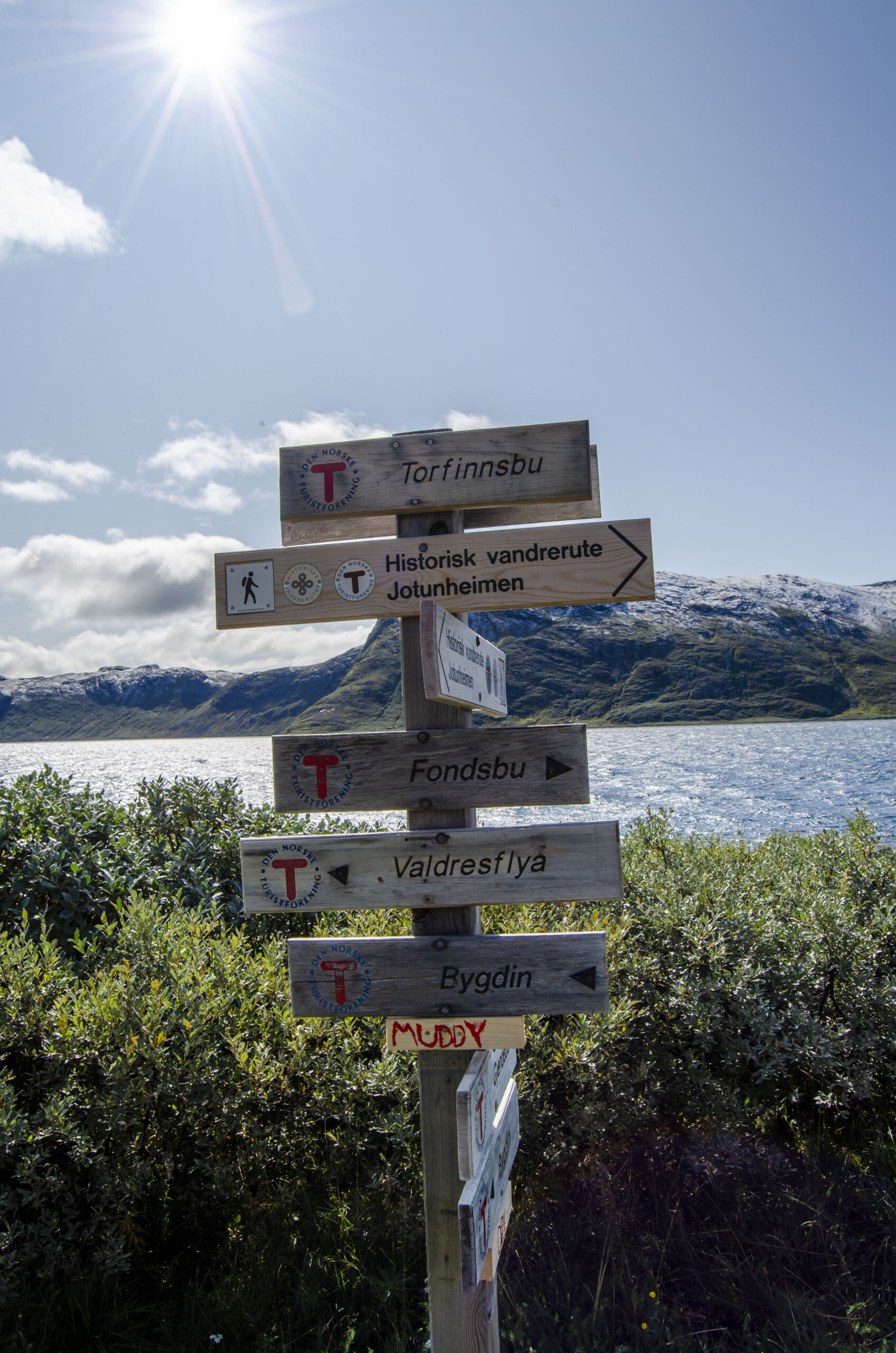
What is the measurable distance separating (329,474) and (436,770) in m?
1.34

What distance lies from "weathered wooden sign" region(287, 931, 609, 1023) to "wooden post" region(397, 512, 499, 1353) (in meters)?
0.12

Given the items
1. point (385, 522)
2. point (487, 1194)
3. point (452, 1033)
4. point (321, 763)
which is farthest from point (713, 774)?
point (321, 763)

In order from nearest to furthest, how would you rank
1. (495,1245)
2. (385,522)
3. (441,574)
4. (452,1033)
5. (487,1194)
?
(487,1194) → (495,1245) → (452,1033) → (441,574) → (385,522)

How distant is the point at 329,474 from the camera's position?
3.15 metres

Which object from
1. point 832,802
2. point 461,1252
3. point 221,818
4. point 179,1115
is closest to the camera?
point 461,1252

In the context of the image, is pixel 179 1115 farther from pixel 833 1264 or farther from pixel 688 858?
pixel 688 858

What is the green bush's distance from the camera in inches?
130

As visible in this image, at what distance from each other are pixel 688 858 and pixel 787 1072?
85.0 inches

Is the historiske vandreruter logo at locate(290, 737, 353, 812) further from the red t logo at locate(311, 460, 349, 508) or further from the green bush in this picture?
the green bush

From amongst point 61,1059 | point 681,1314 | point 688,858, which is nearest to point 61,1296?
point 61,1059

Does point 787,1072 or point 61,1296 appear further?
point 787,1072

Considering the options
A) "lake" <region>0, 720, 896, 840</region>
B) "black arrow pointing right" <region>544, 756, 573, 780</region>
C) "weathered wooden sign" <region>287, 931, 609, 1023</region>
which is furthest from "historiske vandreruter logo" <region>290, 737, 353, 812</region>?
"lake" <region>0, 720, 896, 840</region>

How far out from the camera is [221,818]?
7.32 meters

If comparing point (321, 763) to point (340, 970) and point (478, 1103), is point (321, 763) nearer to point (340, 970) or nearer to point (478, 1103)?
point (340, 970)
